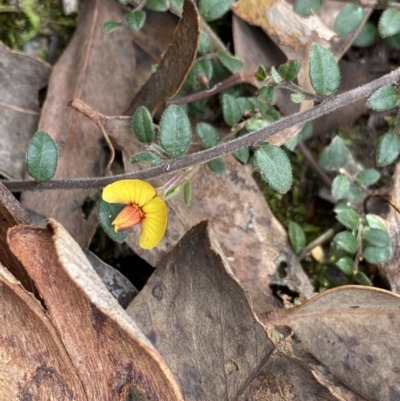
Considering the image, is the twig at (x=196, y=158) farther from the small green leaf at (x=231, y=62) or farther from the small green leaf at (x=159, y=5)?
the small green leaf at (x=159, y=5)

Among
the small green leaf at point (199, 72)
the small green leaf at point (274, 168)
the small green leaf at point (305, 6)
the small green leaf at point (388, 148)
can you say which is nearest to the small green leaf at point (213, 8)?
the small green leaf at point (199, 72)

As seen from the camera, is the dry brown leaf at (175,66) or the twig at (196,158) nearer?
the twig at (196,158)

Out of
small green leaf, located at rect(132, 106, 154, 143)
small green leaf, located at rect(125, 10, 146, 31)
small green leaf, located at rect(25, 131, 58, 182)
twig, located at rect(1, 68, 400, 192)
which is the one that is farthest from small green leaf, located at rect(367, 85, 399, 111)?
small green leaf, located at rect(25, 131, 58, 182)

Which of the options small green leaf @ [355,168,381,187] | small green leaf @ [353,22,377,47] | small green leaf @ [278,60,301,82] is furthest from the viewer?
small green leaf @ [353,22,377,47]

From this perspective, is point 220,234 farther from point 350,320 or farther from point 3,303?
point 3,303

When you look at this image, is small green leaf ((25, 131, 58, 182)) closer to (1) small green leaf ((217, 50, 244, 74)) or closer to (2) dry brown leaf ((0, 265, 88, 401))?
(2) dry brown leaf ((0, 265, 88, 401))

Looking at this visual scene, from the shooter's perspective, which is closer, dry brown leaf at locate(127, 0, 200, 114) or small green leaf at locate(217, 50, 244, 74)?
dry brown leaf at locate(127, 0, 200, 114)

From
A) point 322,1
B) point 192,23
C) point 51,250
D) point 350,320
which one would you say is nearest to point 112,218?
point 51,250

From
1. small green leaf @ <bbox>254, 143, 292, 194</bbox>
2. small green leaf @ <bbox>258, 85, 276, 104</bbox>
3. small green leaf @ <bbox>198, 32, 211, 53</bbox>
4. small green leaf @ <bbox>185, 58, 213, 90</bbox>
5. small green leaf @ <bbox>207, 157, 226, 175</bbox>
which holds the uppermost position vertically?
small green leaf @ <bbox>198, 32, 211, 53</bbox>
